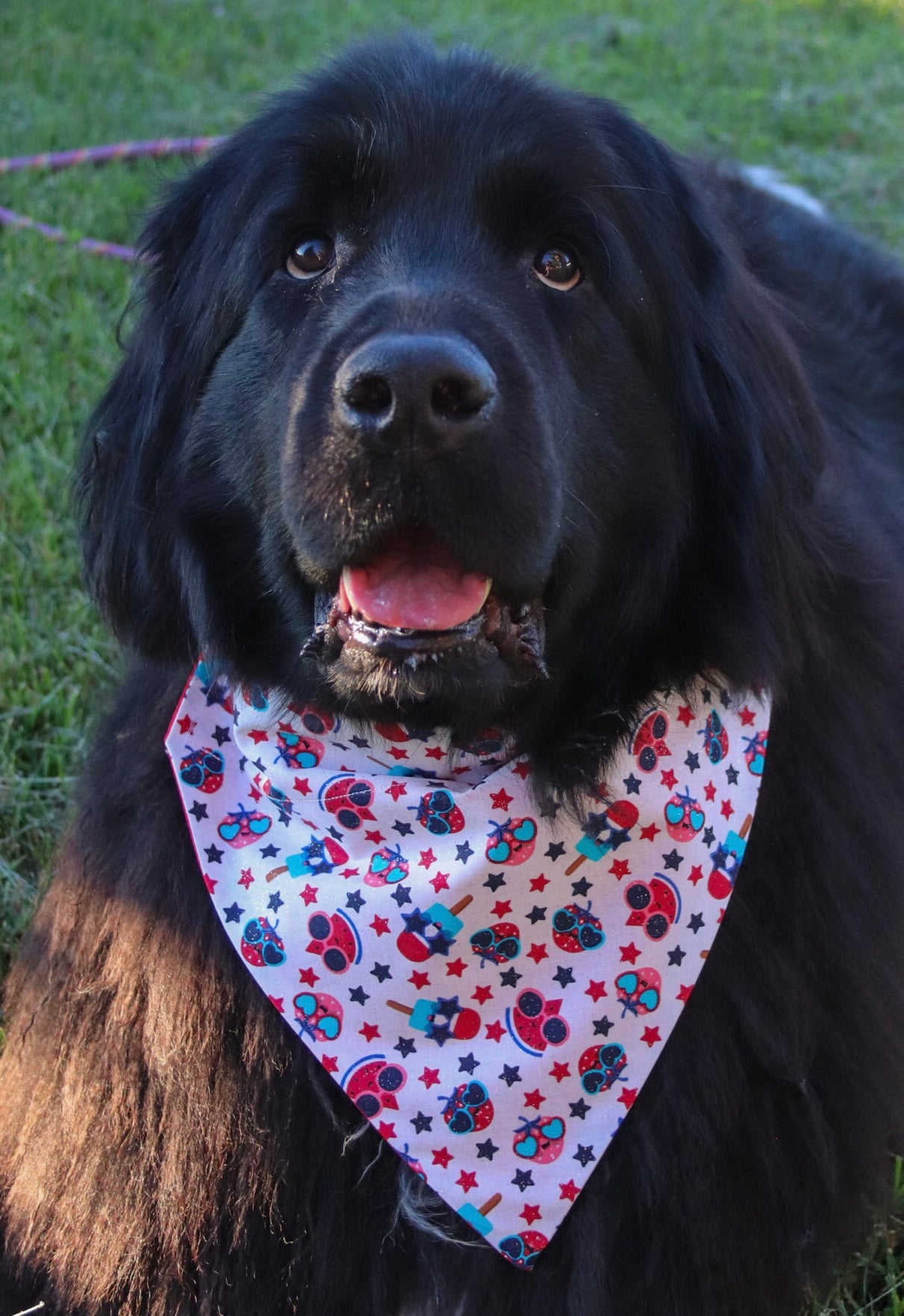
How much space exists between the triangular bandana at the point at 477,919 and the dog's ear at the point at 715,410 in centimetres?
13

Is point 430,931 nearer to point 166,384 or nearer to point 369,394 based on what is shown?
point 369,394

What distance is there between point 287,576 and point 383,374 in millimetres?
450

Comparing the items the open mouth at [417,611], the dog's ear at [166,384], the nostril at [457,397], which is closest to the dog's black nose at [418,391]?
the nostril at [457,397]

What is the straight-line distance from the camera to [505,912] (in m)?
1.92

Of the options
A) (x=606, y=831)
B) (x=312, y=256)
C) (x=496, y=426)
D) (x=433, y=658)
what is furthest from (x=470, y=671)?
(x=312, y=256)

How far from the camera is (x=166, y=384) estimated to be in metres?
2.05

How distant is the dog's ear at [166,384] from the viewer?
1.96 metres

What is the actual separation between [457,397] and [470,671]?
0.35 m

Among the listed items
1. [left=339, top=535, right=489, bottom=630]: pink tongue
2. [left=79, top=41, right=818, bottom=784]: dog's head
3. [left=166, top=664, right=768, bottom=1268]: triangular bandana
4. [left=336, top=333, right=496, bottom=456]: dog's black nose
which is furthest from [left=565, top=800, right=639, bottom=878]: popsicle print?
[left=336, top=333, right=496, bottom=456]: dog's black nose

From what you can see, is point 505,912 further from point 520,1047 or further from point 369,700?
point 369,700

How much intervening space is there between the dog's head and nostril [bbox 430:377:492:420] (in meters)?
0.06

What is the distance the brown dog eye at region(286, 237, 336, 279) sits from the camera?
6.22ft

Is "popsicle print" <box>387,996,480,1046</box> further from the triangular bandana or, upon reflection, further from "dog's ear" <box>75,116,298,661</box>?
"dog's ear" <box>75,116,298,661</box>

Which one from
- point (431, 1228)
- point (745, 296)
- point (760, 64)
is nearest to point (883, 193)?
point (760, 64)
